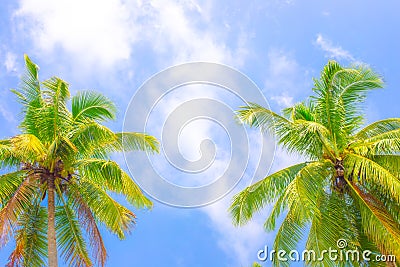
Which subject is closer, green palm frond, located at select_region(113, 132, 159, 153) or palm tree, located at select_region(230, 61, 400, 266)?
palm tree, located at select_region(230, 61, 400, 266)

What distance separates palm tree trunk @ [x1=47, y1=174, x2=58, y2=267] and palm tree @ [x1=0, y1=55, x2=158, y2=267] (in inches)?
1.2

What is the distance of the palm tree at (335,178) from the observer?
14953mm

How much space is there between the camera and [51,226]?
51.9 feet

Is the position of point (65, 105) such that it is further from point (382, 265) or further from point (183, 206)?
point (382, 265)

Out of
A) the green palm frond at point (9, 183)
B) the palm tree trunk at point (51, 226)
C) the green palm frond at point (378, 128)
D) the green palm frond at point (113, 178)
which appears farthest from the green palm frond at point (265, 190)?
the green palm frond at point (9, 183)

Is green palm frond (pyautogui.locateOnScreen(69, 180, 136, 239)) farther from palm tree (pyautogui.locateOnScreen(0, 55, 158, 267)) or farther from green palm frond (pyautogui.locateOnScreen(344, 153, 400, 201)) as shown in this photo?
green palm frond (pyautogui.locateOnScreen(344, 153, 400, 201))

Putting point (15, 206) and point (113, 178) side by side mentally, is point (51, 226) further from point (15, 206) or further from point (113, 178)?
point (113, 178)

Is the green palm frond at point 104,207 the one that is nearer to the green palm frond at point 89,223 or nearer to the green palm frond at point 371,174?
the green palm frond at point 89,223

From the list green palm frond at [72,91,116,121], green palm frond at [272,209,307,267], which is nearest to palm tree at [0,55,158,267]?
green palm frond at [72,91,116,121]

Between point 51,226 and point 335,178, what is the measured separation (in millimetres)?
9055

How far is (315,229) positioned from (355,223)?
178 cm

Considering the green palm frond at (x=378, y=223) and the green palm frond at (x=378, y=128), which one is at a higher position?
the green palm frond at (x=378, y=128)

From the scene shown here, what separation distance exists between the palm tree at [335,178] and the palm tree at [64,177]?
422 cm

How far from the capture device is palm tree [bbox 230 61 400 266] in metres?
15.0
